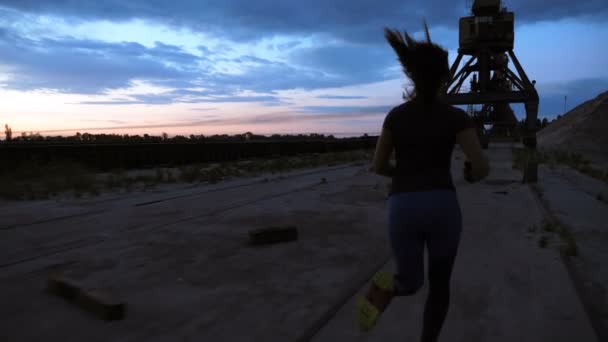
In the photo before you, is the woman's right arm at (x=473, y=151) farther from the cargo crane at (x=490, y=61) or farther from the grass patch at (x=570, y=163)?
the cargo crane at (x=490, y=61)

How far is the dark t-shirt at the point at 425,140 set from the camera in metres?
2.20

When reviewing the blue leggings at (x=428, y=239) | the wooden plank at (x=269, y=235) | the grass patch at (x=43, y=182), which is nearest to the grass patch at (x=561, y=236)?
the wooden plank at (x=269, y=235)

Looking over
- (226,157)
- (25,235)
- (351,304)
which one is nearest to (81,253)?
(25,235)

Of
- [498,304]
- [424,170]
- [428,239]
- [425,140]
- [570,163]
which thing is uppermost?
[425,140]

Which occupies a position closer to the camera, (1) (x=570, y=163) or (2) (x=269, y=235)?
(2) (x=269, y=235)

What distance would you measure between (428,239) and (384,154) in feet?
1.63

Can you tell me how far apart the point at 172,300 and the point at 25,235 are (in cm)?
370

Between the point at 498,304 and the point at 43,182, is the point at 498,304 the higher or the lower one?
the lower one

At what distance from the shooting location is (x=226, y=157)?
2767 cm

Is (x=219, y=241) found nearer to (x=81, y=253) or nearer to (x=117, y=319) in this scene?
(x=81, y=253)

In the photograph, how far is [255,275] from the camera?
427 centimetres

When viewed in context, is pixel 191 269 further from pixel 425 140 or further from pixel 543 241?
pixel 543 241

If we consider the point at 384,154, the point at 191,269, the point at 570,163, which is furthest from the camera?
the point at 570,163

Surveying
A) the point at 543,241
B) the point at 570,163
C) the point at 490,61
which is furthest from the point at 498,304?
the point at 490,61
